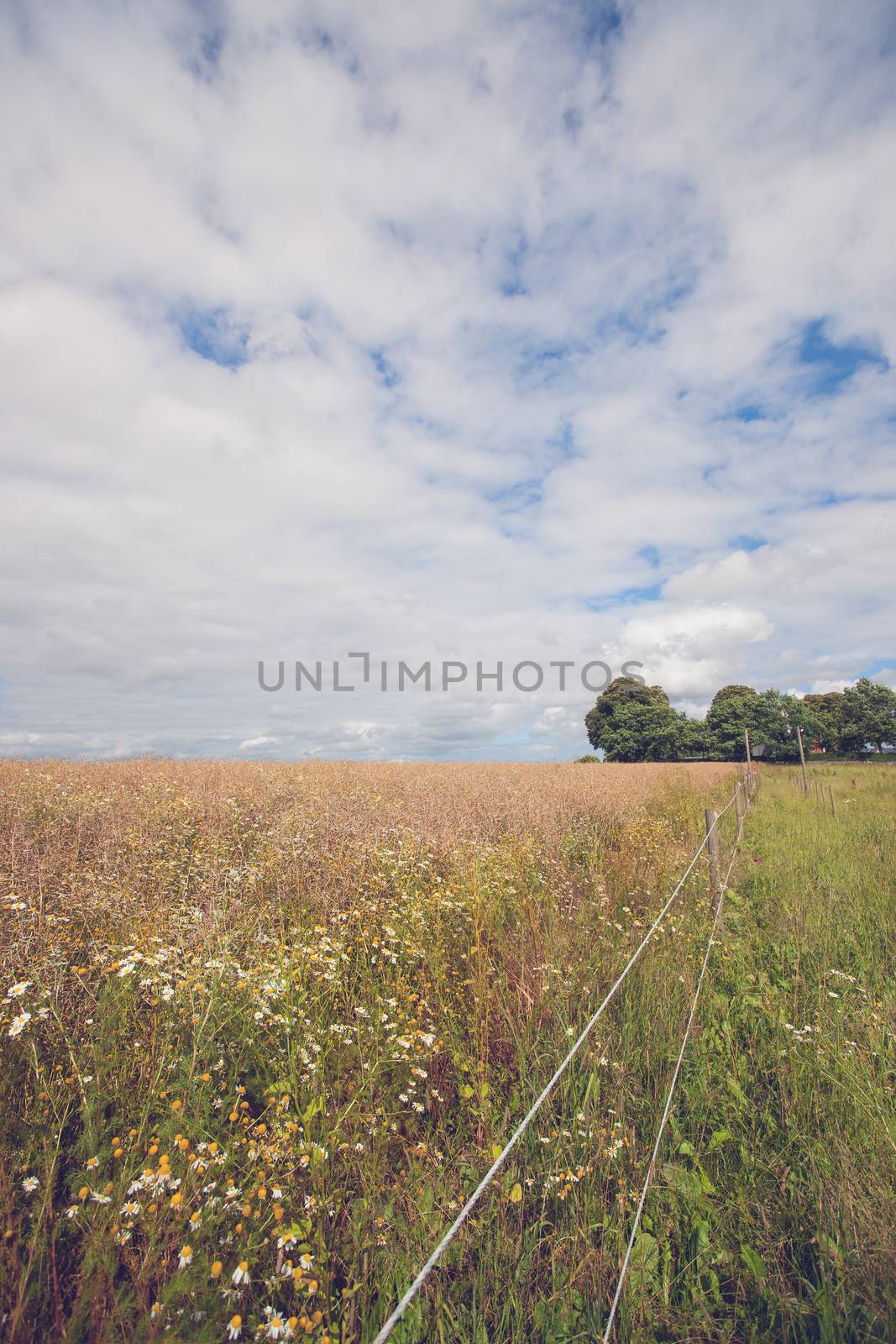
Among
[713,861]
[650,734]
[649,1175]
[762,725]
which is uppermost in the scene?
[762,725]

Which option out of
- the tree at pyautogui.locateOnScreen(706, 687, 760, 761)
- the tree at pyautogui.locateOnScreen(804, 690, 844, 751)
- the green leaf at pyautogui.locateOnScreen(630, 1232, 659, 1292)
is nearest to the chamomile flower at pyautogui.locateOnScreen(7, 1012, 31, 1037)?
the green leaf at pyautogui.locateOnScreen(630, 1232, 659, 1292)

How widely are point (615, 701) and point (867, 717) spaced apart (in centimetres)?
2509

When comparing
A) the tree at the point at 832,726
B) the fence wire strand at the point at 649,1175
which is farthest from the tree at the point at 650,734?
the fence wire strand at the point at 649,1175

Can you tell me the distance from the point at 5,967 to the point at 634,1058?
3.89m

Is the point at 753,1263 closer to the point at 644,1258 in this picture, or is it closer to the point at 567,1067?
the point at 644,1258

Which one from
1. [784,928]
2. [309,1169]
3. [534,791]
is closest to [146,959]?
[309,1169]

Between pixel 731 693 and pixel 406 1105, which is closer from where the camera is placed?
pixel 406 1105

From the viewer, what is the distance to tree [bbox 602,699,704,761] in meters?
53.9

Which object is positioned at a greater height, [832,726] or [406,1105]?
[832,726]

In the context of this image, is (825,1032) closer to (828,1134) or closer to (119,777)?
(828,1134)

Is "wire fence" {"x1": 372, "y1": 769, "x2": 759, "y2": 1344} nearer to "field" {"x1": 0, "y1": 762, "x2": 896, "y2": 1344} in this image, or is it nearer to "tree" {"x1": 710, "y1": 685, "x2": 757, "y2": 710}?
"field" {"x1": 0, "y1": 762, "x2": 896, "y2": 1344}

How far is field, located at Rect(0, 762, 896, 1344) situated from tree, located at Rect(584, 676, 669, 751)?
56152 mm

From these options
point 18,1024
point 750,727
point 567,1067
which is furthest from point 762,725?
point 18,1024

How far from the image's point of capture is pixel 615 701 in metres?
61.2
